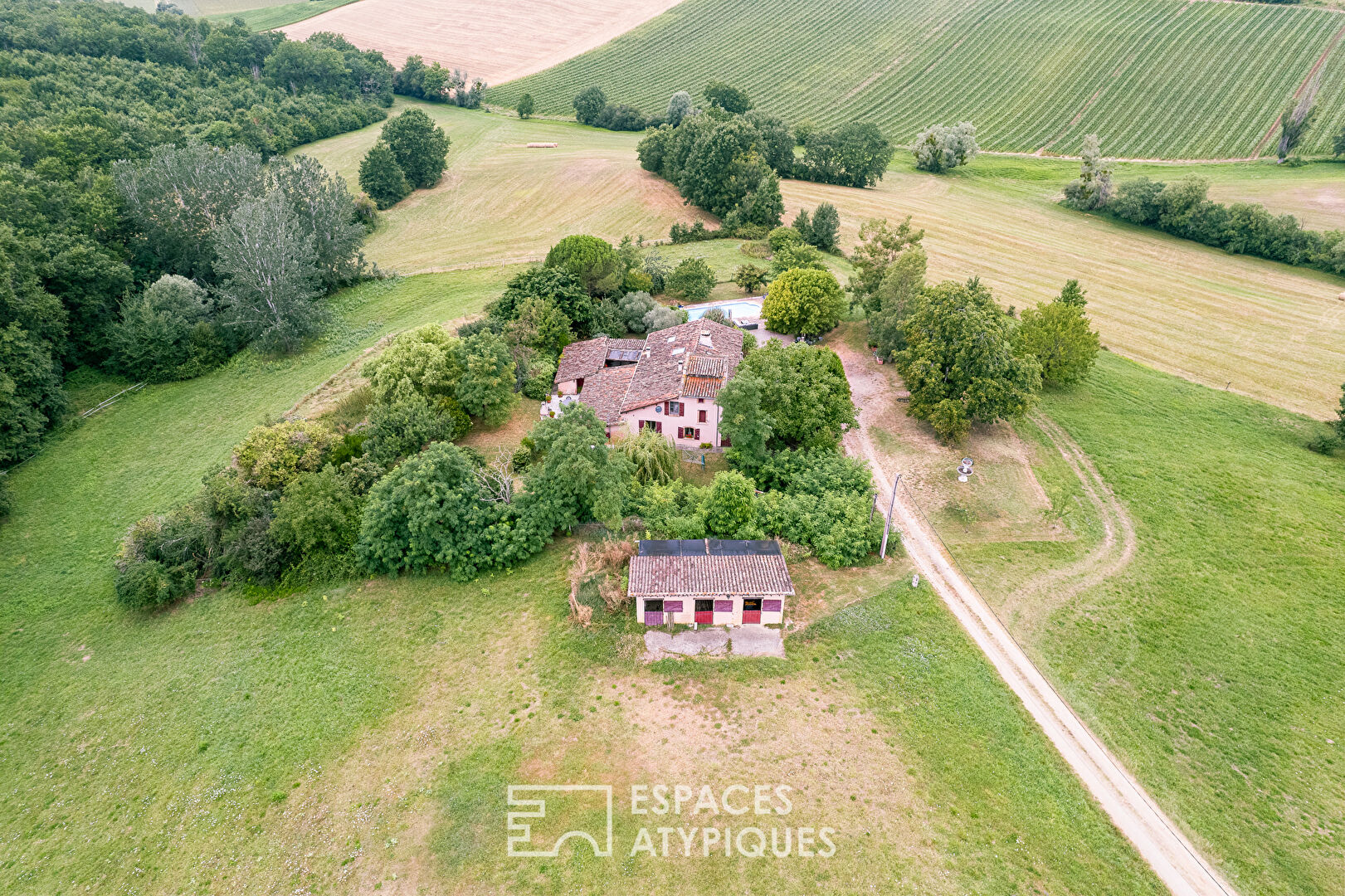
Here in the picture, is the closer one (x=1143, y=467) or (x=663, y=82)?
(x=1143, y=467)

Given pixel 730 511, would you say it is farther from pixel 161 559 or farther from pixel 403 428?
pixel 161 559

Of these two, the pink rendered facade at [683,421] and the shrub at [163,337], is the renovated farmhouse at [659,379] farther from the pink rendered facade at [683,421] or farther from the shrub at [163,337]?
the shrub at [163,337]

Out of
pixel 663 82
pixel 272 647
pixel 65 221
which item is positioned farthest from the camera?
pixel 663 82

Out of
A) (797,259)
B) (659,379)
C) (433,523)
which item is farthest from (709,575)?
(797,259)

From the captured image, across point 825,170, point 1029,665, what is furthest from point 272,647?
point 825,170

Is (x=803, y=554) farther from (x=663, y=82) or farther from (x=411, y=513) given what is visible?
(x=663, y=82)

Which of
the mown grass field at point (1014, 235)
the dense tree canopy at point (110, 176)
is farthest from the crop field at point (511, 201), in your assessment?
the dense tree canopy at point (110, 176)

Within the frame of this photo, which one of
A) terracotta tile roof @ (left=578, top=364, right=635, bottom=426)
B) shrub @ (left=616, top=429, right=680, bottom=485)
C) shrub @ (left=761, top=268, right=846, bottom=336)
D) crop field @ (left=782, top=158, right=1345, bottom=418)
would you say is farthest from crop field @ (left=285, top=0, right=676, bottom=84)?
shrub @ (left=616, top=429, right=680, bottom=485)
